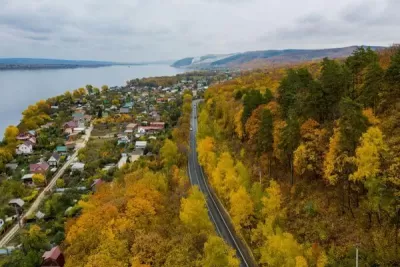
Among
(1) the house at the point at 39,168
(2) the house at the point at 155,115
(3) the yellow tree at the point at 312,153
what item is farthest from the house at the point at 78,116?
(3) the yellow tree at the point at 312,153

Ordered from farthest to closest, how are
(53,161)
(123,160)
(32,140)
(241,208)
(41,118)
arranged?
1. (41,118)
2. (32,140)
3. (53,161)
4. (123,160)
5. (241,208)

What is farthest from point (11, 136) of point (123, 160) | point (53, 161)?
point (123, 160)

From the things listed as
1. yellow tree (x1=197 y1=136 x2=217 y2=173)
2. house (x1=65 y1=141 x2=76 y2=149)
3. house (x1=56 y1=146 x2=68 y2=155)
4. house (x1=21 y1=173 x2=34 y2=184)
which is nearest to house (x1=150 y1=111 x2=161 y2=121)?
house (x1=65 y1=141 x2=76 y2=149)

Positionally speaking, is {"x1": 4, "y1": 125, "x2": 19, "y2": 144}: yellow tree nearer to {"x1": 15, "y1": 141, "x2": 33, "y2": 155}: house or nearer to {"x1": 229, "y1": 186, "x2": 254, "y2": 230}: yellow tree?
{"x1": 15, "y1": 141, "x2": 33, "y2": 155}: house

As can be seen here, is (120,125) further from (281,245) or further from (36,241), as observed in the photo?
(281,245)

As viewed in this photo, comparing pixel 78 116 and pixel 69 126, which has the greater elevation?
pixel 78 116

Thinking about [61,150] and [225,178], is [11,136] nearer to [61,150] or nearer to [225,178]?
[61,150]

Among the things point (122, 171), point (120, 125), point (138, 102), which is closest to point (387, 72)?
point (122, 171)
